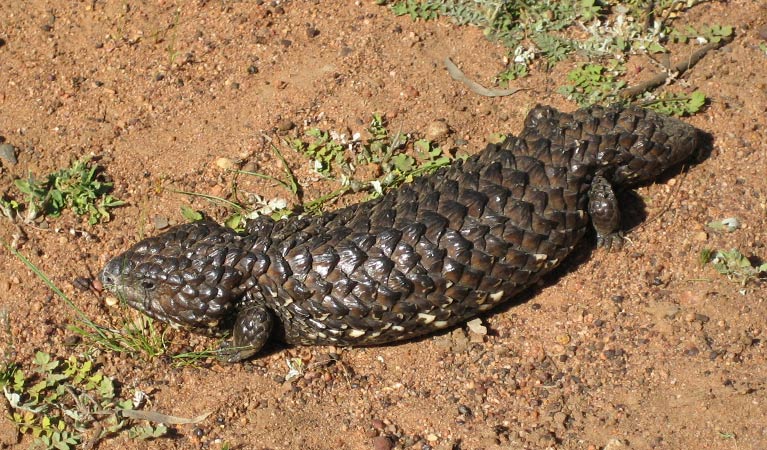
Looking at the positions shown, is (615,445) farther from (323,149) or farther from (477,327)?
(323,149)

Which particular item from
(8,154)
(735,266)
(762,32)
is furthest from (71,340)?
(762,32)

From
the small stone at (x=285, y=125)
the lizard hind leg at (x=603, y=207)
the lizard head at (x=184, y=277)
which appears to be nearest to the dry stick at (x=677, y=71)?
the lizard hind leg at (x=603, y=207)

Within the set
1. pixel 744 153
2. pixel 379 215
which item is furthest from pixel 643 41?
pixel 379 215

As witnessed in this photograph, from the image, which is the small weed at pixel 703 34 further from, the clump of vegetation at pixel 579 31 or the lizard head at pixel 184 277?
the lizard head at pixel 184 277

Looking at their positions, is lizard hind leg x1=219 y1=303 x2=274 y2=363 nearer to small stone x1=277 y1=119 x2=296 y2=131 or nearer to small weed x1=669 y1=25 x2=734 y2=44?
small stone x1=277 y1=119 x2=296 y2=131

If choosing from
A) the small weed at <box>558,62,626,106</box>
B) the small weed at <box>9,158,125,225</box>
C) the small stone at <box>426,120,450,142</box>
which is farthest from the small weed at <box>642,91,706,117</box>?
the small weed at <box>9,158,125,225</box>

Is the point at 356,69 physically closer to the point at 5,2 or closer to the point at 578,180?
the point at 578,180
